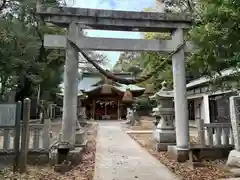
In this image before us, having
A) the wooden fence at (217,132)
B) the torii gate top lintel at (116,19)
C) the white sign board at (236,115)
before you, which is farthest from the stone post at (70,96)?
the white sign board at (236,115)

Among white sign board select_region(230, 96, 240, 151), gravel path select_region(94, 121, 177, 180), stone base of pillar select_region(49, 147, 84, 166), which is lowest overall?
gravel path select_region(94, 121, 177, 180)

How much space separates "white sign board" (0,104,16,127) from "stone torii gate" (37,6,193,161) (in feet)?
4.41

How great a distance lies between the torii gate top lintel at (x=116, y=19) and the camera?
6922 mm

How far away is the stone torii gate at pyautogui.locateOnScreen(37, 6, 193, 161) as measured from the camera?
683cm

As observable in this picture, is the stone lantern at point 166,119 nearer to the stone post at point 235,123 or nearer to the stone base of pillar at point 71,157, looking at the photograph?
the stone post at point 235,123

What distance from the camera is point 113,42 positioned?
7176mm

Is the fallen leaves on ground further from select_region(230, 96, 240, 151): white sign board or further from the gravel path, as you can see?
select_region(230, 96, 240, 151): white sign board

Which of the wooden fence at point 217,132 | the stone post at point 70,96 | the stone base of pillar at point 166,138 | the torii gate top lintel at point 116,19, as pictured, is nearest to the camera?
the stone post at point 70,96

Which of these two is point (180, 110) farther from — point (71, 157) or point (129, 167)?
point (71, 157)

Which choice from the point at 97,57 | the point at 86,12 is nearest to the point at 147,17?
the point at 86,12

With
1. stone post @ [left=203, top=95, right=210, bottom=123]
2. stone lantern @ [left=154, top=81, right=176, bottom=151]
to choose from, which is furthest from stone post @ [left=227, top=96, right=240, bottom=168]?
stone post @ [left=203, top=95, right=210, bottom=123]

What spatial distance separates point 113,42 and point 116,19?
27.7 inches

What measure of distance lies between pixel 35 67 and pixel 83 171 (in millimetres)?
10503

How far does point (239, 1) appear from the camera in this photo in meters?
4.50
